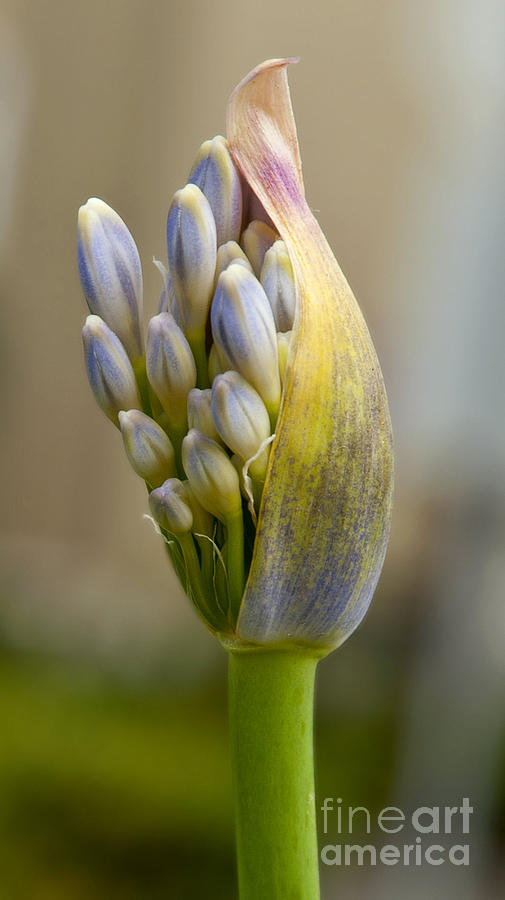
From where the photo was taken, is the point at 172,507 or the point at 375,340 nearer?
the point at 172,507

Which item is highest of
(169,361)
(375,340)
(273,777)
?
(375,340)

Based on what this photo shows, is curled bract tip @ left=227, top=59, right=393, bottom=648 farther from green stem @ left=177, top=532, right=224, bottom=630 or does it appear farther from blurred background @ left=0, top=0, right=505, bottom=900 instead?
blurred background @ left=0, top=0, right=505, bottom=900

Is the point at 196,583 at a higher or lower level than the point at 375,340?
lower

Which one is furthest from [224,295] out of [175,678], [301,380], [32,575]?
[32,575]

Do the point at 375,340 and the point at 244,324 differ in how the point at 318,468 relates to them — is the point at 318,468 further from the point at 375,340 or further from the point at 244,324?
the point at 375,340

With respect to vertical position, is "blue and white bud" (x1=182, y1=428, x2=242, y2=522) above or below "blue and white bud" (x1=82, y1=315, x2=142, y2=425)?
below

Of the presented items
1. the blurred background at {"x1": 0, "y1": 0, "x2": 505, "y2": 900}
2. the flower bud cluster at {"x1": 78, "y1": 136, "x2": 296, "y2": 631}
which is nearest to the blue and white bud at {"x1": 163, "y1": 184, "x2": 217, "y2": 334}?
the flower bud cluster at {"x1": 78, "y1": 136, "x2": 296, "y2": 631}

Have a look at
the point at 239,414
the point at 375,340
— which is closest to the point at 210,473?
the point at 239,414

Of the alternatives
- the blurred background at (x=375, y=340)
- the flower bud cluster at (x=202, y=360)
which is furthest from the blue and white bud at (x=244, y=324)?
the blurred background at (x=375, y=340)
